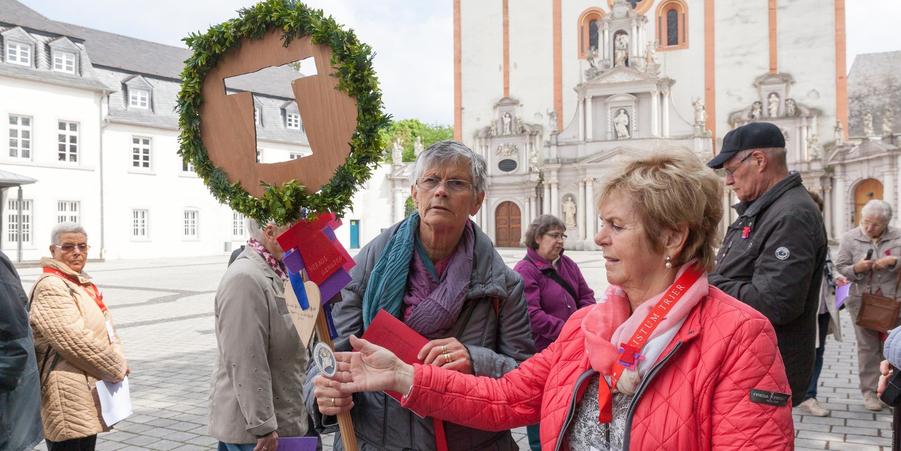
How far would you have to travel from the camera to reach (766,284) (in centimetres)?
319

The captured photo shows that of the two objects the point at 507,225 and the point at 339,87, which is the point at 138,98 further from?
the point at 339,87

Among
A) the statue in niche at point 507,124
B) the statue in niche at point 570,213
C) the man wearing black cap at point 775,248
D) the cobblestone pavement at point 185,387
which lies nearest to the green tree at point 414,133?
the statue in niche at point 507,124

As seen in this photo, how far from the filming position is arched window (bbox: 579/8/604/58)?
42.4m

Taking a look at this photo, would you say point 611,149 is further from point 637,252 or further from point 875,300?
point 637,252

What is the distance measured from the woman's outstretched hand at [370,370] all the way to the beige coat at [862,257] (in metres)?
5.93

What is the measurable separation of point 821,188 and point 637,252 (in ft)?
130

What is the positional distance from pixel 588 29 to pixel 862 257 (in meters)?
38.2

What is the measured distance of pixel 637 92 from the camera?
3962 centimetres

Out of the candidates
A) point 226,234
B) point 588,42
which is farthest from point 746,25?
point 226,234

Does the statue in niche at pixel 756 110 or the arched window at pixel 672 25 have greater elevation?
the arched window at pixel 672 25

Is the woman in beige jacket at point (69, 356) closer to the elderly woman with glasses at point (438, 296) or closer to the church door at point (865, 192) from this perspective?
the elderly woman with glasses at point (438, 296)

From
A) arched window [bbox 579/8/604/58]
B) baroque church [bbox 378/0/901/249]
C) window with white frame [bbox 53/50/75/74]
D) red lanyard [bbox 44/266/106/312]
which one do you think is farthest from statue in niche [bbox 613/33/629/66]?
red lanyard [bbox 44/266/106/312]

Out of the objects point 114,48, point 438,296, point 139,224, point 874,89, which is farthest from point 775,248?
point 874,89

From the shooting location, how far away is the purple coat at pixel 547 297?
465 centimetres
